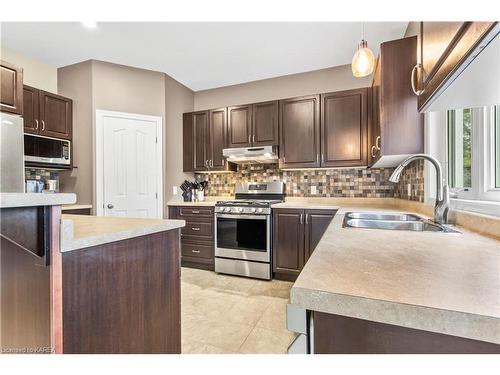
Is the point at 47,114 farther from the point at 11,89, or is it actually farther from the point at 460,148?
the point at 460,148

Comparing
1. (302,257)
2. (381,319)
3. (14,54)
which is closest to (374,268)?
(381,319)

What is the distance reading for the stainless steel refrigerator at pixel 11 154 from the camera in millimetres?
2256

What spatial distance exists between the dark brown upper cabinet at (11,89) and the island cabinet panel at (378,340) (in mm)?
3283

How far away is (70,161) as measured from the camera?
3.07 metres

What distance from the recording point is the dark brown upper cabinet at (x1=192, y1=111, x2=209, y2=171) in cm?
367

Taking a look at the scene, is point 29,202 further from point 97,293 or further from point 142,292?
point 142,292

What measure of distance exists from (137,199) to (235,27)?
2.34 m

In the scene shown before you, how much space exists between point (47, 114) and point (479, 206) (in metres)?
4.04

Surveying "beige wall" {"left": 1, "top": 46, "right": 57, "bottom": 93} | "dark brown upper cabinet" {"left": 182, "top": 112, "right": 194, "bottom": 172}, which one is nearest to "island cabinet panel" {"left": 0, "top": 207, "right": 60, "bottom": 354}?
"dark brown upper cabinet" {"left": 182, "top": 112, "right": 194, "bottom": 172}

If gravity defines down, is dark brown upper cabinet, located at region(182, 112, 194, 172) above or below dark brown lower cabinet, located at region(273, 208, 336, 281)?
above

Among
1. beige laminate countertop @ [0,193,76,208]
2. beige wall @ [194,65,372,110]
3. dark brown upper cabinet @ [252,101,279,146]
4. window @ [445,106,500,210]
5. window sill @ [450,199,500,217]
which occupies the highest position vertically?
beige wall @ [194,65,372,110]

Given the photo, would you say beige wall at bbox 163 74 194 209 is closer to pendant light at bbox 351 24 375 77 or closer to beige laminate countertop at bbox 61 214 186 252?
beige laminate countertop at bbox 61 214 186 252

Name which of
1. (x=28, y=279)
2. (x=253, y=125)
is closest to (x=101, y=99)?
(x=253, y=125)

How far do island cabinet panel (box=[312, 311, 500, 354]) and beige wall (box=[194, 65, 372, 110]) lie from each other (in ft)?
10.8
